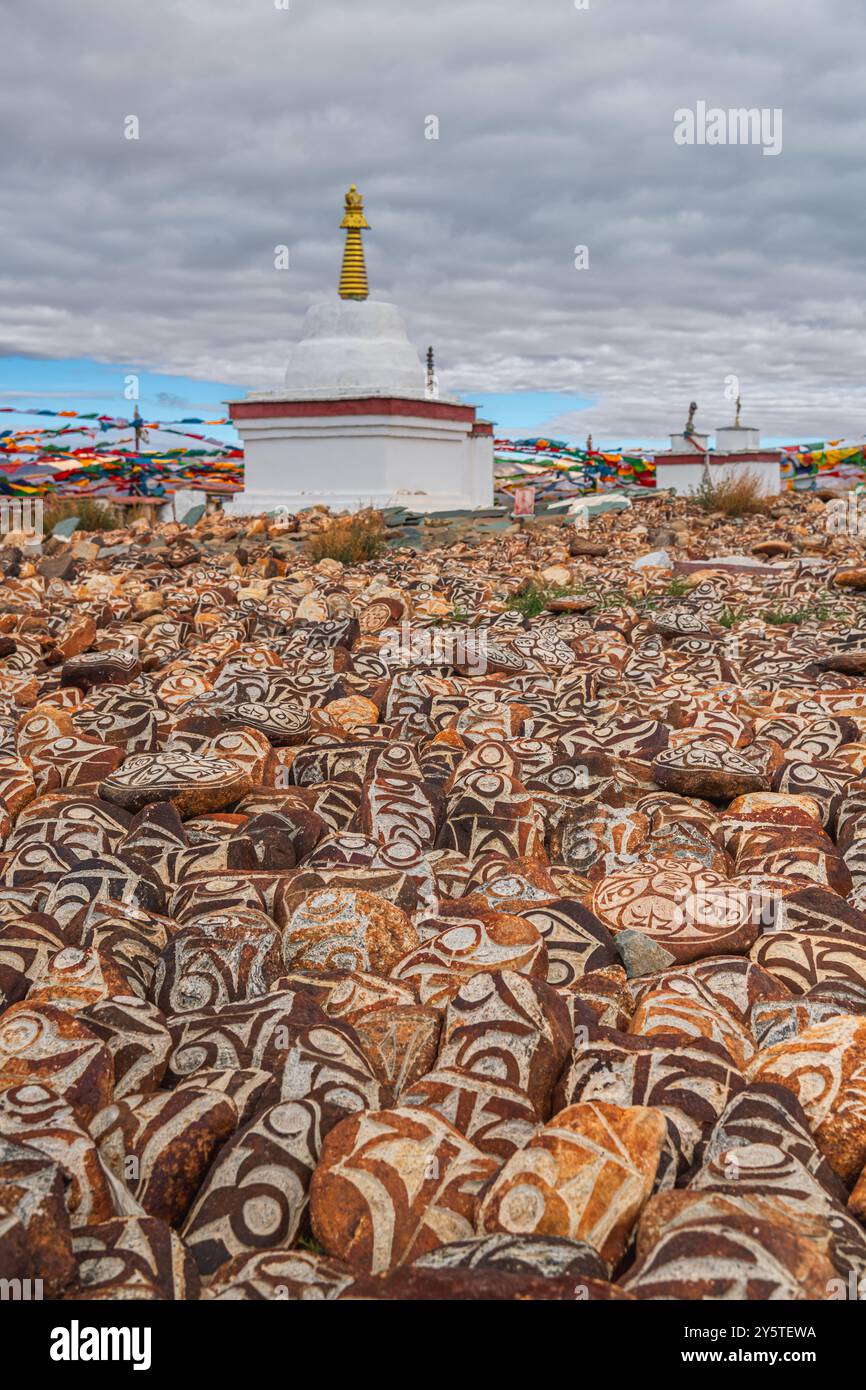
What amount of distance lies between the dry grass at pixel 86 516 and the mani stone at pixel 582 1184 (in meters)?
12.6

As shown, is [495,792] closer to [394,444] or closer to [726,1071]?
[726,1071]

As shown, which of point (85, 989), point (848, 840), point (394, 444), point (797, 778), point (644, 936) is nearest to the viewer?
point (85, 989)

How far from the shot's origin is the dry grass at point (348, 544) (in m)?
9.94

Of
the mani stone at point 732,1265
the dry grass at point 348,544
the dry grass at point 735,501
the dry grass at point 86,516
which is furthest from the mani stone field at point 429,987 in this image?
the dry grass at point 735,501

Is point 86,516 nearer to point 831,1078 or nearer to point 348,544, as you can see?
point 348,544

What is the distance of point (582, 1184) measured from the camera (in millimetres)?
1583

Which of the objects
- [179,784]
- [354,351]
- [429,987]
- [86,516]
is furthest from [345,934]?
[354,351]

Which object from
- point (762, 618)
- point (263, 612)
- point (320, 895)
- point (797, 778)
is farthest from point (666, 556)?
point (320, 895)

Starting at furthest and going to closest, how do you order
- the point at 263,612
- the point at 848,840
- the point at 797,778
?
the point at 263,612 < the point at 797,778 < the point at 848,840

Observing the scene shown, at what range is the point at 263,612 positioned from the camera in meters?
6.61

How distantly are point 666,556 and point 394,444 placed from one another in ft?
21.7

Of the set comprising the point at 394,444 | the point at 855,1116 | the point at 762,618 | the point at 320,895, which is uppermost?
the point at 394,444

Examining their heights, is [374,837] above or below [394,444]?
below
